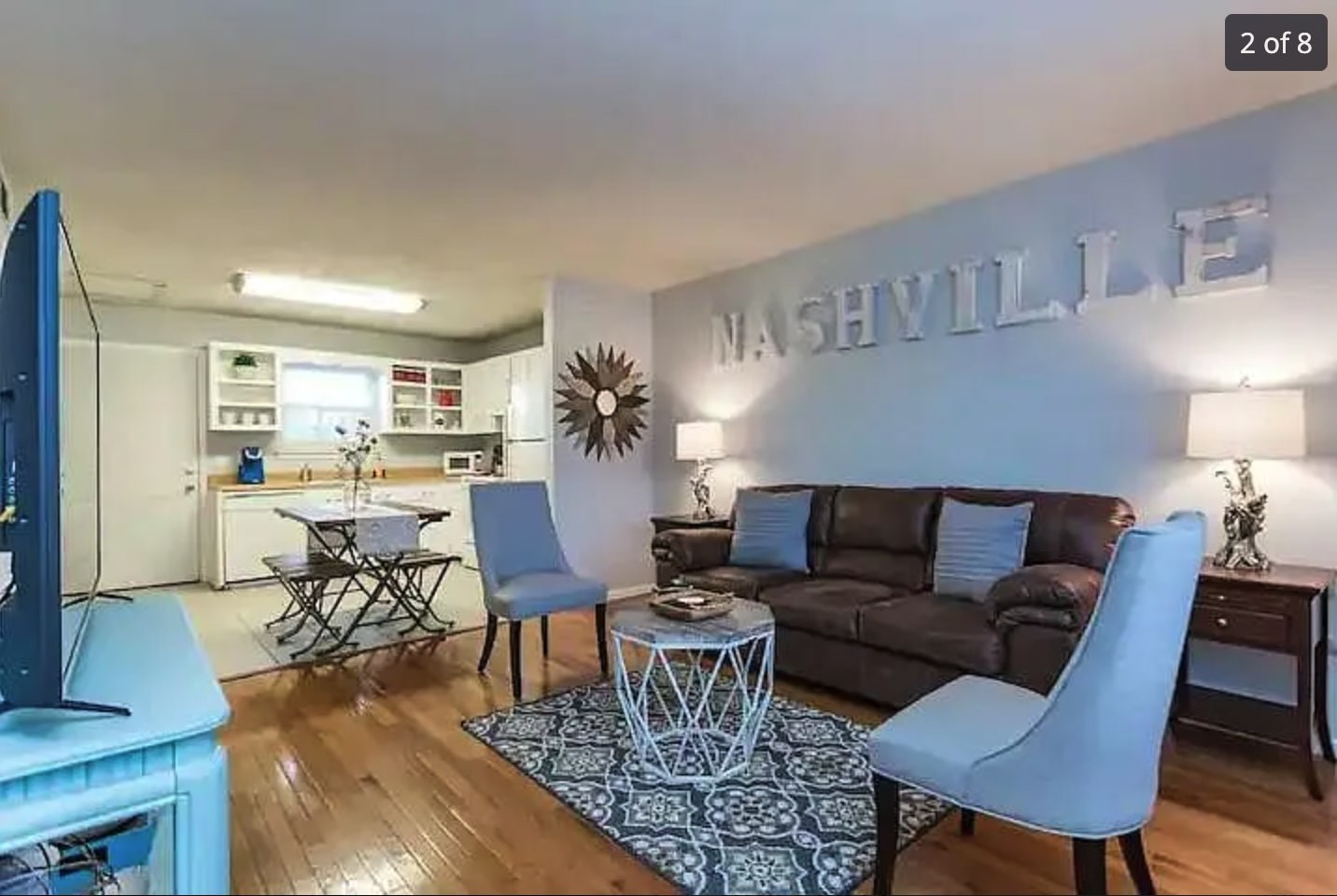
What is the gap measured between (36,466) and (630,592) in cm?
453

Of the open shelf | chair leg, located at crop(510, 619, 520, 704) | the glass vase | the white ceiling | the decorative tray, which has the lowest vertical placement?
chair leg, located at crop(510, 619, 520, 704)

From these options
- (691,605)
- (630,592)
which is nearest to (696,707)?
(691,605)

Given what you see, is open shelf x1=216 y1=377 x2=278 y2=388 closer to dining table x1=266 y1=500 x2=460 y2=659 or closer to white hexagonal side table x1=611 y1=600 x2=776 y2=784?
dining table x1=266 y1=500 x2=460 y2=659

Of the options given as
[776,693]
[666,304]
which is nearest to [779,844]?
[776,693]

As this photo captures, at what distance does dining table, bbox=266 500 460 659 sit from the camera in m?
3.99

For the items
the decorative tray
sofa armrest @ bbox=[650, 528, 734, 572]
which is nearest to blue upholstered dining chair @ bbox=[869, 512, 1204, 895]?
the decorative tray

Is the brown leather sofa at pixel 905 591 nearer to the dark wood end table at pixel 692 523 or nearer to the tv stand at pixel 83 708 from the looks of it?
the dark wood end table at pixel 692 523

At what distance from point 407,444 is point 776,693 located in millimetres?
5059

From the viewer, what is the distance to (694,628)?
239 centimetres

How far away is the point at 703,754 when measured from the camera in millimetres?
2471

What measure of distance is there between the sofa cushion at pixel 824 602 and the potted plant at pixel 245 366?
487cm

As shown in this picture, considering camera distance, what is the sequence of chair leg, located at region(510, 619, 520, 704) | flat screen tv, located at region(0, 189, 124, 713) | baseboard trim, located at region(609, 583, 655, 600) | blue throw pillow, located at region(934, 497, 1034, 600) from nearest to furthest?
flat screen tv, located at region(0, 189, 124, 713) < blue throw pillow, located at region(934, 497, 1034, 600) < chair leg, located at region(510, 619, 520, 704) < baseboard trim, located at region(609, 583, 655, 600)

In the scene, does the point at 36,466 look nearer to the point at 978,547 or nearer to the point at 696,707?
the point at 696,707

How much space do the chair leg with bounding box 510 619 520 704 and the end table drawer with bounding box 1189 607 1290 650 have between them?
2490 mm
